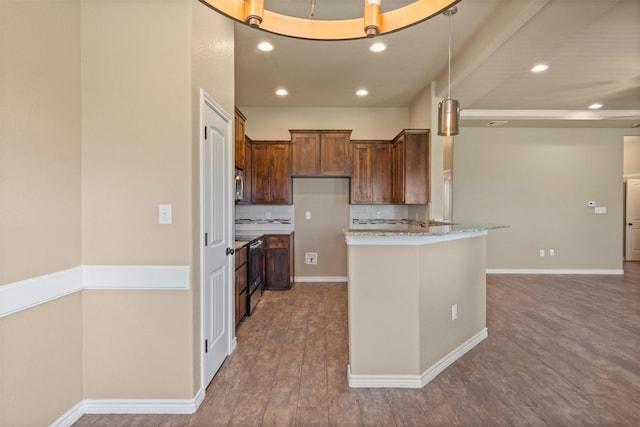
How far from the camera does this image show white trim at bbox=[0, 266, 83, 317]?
1.48m

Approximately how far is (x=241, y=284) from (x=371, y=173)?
279cm

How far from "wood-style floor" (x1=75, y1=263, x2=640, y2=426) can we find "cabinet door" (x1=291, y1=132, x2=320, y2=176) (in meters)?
2.18

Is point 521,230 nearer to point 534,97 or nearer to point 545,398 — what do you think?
point 534,97

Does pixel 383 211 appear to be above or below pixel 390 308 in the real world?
above

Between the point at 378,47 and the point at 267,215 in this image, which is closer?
the point at 378,47

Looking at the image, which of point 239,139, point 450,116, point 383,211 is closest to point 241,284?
point 239,139

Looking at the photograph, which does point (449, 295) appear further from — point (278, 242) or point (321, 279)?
point (321, 279)

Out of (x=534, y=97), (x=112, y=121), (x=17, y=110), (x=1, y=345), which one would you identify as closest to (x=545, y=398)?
(x=1, y=345)

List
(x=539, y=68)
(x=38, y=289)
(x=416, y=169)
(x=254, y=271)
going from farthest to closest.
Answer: (x=416, y=169) < (x=254, y=271) < (x=539, y=68) < (x=38, y=289)

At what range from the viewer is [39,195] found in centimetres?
165

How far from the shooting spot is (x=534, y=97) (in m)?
4.68

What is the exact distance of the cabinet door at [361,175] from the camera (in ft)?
16.7

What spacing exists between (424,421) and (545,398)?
0.93 m

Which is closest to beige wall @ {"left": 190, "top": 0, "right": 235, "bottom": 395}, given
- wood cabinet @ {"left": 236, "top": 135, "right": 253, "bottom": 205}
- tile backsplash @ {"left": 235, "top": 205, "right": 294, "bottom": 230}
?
wood cabinet @ {"left": 236, "top": 135, "right": 253, "bottom": 205}
